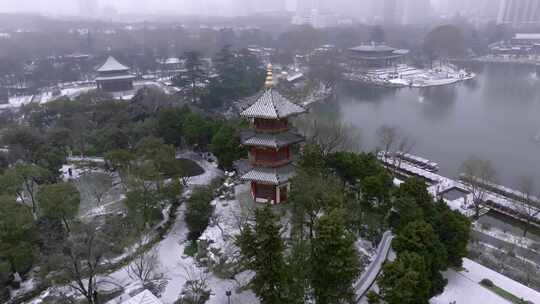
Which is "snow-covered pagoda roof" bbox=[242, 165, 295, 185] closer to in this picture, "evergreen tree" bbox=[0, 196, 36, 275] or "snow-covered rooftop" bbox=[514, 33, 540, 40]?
"evergreen tree" bbox=[0, 196, 36, 275]

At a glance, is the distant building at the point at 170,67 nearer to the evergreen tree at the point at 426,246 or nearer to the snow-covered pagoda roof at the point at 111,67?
the snow-covered pagoda roof at the point at 111,67

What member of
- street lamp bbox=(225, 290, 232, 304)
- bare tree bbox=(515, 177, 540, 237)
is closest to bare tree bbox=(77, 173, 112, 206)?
street lamp bbox=(225, 290, 232, 304)

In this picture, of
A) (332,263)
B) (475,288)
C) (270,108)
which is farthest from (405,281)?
(270,108)

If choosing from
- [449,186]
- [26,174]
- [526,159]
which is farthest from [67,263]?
[526,159]

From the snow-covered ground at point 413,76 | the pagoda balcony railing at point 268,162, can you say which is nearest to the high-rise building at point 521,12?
the snow-covered ground at point 413,76

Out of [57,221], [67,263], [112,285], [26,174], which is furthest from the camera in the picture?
[26,174]

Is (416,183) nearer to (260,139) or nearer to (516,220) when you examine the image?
(260,139)

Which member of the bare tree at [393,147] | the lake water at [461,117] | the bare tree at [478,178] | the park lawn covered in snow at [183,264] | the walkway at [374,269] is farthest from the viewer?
the lake water at [461,117]
